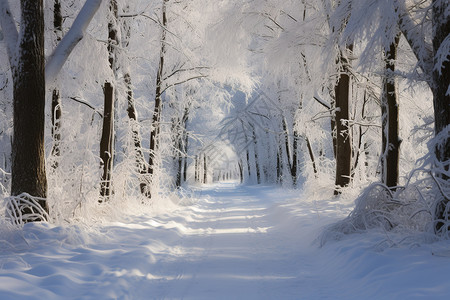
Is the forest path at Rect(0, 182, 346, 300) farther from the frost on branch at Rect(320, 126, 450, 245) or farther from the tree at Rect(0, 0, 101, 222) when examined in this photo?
the frost on branch at Rect(320, 126, 450, 245)

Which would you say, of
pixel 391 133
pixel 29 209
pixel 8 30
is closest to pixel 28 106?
pixel 8 30

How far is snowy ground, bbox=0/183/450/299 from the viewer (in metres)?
3.98

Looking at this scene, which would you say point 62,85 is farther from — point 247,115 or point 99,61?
point 247,115

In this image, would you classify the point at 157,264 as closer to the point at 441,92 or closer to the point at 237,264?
the point at 237,264

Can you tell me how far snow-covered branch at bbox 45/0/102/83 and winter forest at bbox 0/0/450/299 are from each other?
0.09 feet

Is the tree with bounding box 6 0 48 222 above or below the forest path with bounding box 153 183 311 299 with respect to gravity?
above

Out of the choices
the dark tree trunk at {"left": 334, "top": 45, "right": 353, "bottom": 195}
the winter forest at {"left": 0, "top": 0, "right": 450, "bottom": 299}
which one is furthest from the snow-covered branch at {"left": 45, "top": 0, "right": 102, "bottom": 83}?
the dark tree trunk at {"left": 334, "top": 45, "right": 353, "bottom": 195}

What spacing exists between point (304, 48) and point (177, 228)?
7322mm

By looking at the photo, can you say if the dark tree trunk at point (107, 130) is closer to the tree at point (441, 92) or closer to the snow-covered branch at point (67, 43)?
the snow-covered branch at point (67, 43)

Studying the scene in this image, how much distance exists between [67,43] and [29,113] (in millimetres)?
1660

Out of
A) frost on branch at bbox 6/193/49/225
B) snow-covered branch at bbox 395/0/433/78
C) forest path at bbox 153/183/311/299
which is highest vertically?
snow-covered branch at bbox 395/0/433/78

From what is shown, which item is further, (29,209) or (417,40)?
(29,209)

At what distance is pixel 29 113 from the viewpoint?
252 inches

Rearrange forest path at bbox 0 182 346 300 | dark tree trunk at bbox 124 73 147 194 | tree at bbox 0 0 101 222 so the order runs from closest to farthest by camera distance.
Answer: forest path at bbox 0 182 346 300
tree at bbox 0 0 101 222
dark tree trunk at bbox 124 73 147 194
